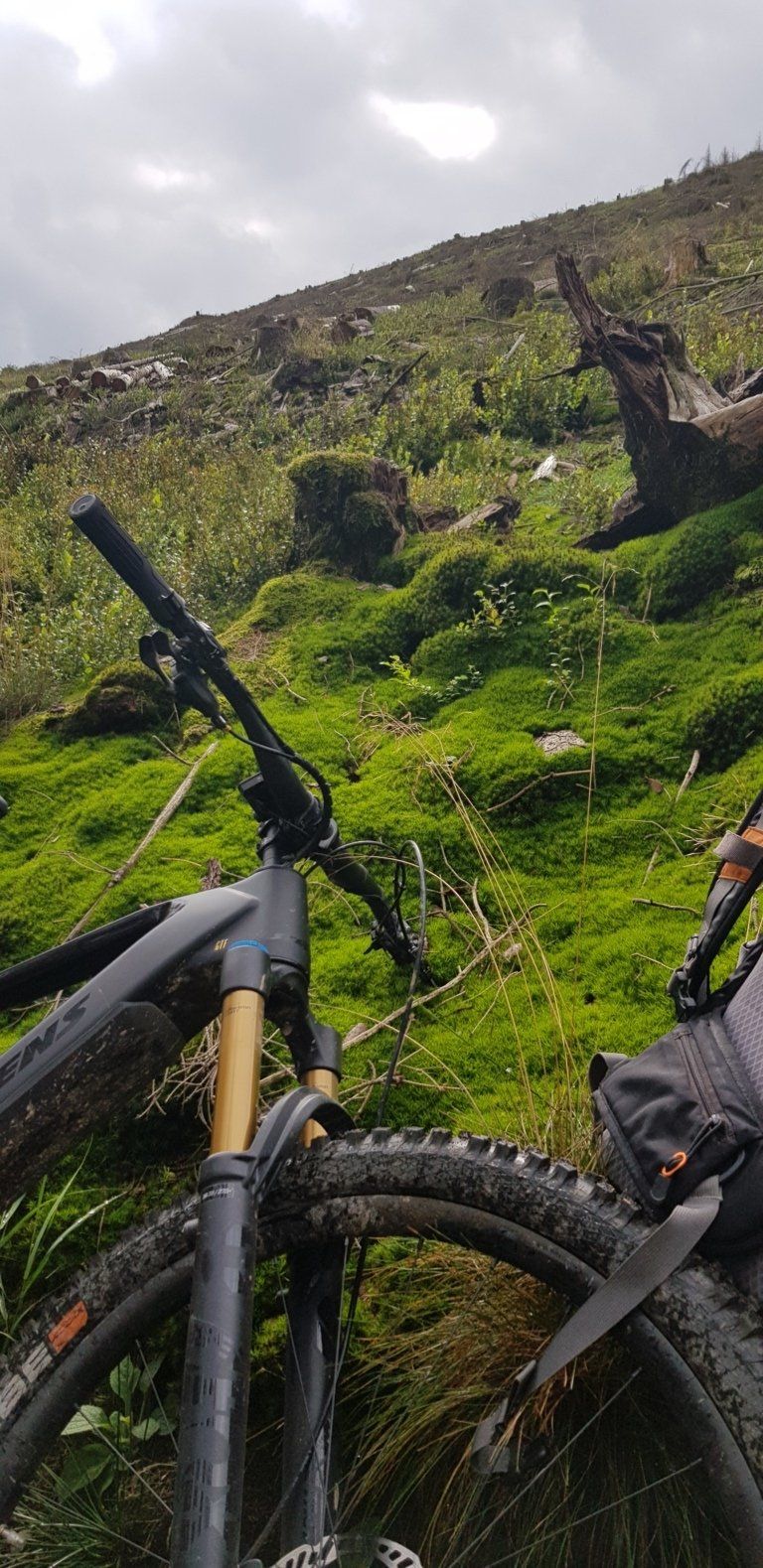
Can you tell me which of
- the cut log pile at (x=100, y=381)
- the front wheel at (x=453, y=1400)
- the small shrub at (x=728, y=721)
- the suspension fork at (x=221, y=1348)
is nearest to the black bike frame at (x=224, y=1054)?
the suspension fork at (x=221, y=1348)

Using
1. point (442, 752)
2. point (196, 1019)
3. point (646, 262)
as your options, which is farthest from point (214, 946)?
point (646, 262)

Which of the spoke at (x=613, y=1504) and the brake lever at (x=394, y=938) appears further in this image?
the brake lever at (x=394, y=938)

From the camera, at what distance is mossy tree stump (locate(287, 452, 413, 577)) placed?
19.5ft

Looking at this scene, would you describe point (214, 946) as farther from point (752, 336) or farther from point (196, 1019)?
point (752, 336)

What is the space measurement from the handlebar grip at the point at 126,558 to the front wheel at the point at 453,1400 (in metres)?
1.11

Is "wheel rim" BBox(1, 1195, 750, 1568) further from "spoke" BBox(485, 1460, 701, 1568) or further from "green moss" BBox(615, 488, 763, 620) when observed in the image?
"green moss" BBox(615, 488, 763, 620)

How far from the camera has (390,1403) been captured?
5.45 ft

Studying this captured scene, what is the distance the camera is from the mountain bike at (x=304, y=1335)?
1131 millimetres

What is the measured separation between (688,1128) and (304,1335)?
0.71 m

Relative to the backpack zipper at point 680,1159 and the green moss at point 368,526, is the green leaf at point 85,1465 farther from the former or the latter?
the green moss at point 368,526

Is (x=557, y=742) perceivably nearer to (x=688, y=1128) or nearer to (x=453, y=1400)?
→ (x=688, y=1128)

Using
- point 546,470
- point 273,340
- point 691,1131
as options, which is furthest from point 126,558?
point 273,340

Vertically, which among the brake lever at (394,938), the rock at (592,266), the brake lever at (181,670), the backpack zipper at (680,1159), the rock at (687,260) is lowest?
the backpack zipper at (680,1159)

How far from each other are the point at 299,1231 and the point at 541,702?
3112 millimetres
